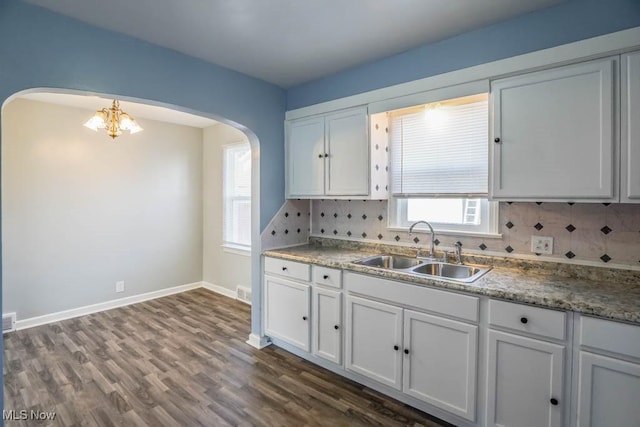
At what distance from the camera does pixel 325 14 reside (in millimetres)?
1969

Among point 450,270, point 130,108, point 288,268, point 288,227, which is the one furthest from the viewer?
point 130,108

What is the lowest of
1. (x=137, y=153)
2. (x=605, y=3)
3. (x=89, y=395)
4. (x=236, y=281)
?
(x=89, y=395)

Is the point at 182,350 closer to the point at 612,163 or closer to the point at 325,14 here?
the point at 325,14

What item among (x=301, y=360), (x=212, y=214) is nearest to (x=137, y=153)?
(x=212, y=214)

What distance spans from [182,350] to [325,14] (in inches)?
118

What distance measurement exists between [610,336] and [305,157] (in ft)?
7.92

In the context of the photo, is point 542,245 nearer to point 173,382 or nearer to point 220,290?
point 173,382

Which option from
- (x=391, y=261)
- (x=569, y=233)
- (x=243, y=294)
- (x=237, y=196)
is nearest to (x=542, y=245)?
(x=569, y=233)

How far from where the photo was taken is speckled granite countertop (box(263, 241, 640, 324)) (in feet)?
Answer: 4.99

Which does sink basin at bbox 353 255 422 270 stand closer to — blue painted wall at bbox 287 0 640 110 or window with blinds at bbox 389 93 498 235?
window with blinds at bbox 389 93 498 235

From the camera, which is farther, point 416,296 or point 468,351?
point 416,296

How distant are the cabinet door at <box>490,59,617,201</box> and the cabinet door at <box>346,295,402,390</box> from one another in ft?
3.51

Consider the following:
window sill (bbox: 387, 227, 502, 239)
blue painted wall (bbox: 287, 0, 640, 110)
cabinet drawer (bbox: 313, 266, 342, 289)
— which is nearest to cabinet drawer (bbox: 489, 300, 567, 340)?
window sill (bbox: 387, 227, 502, 239)

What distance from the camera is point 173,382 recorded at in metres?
2.48
